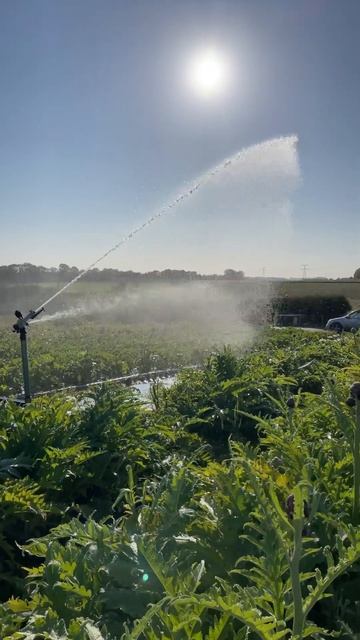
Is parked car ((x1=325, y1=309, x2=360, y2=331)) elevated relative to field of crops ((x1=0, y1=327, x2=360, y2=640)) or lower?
lower

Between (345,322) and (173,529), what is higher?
(173,529)

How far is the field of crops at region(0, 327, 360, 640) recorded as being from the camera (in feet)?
4.06

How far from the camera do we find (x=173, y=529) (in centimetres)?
171

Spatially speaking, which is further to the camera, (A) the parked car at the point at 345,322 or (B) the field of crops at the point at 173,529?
(A) the parked car at the point at 345,322

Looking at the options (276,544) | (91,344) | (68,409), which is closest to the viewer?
(276,544)

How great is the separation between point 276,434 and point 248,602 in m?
1.15

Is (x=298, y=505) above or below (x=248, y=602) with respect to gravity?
above

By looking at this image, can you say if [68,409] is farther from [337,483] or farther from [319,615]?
[319,615]

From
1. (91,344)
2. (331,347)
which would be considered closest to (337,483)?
(331,347)

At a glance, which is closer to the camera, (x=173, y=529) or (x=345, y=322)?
(x=173, y=529)

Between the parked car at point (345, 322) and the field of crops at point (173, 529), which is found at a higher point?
the field of crops at point (173, 529)

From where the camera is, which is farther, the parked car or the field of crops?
the parked car

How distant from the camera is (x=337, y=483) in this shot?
1834 mm

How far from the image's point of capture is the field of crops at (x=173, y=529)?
1237 mm
